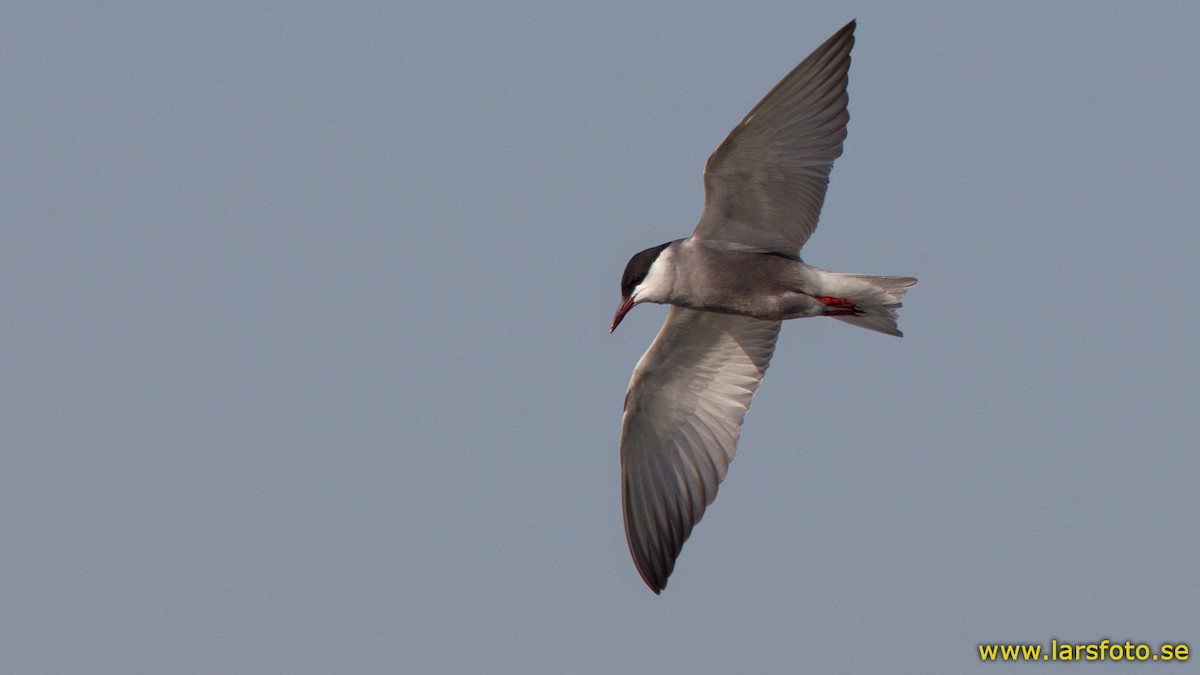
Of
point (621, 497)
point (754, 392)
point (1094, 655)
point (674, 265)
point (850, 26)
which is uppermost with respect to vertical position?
point (850, 26)

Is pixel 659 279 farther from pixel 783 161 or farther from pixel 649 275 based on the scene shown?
pixel 783 161

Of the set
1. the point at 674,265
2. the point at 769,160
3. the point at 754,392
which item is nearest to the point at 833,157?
the point at 769,160

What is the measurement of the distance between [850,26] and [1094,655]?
17.0 ft

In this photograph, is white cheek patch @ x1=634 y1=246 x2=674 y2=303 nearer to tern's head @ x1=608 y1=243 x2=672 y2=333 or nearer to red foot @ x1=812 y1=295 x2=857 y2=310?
tern's head @ x1=608 y1=243 x2=672 y2=333

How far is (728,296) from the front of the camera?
12.9 metres

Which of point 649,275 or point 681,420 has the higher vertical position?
point 649,275

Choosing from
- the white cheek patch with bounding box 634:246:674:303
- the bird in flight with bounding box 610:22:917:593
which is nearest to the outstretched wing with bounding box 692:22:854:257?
the bird in flight with bounding box 610:22:917:593

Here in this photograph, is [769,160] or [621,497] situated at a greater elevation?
[769,160]

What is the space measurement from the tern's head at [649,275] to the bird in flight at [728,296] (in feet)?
0.04

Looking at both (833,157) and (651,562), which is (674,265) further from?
(651,562)

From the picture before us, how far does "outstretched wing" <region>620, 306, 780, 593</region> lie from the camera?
1405cm

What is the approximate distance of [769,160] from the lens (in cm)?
1259

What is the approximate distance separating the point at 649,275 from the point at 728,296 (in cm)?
65

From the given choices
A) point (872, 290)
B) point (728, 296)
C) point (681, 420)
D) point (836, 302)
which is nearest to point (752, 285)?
point (728, 296)
